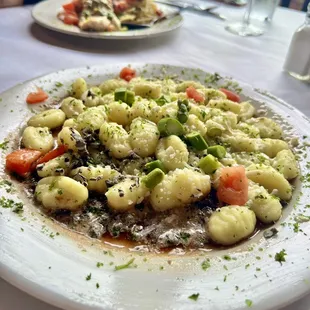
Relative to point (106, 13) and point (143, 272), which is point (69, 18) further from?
point (143, 272)

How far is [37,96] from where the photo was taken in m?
1.21

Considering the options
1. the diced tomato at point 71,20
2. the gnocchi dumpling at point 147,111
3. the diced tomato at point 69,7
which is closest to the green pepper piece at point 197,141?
the gnocchi dumpling at point 147,111

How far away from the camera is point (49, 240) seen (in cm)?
76

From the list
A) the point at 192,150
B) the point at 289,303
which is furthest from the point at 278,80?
the point at 289,303

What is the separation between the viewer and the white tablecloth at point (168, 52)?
1.56 m

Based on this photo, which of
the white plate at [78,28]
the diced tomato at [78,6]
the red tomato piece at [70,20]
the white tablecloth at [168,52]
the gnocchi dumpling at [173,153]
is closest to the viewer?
the gnocchi dumpling at [173,153]

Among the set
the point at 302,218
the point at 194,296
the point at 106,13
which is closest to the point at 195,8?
the point at 106,13

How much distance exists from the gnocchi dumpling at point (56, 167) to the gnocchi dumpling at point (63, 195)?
4 centimetres

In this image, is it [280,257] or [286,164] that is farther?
[286,164]

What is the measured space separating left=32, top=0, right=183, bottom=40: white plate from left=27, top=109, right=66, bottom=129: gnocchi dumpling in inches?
25.8

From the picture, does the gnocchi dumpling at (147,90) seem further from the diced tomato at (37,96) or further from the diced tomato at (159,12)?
the diced tomato at (159,12)

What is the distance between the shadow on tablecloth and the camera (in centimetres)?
175

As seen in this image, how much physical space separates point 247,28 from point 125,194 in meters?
1.51

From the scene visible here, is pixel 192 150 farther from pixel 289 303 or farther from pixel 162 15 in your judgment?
pixel 162 15
